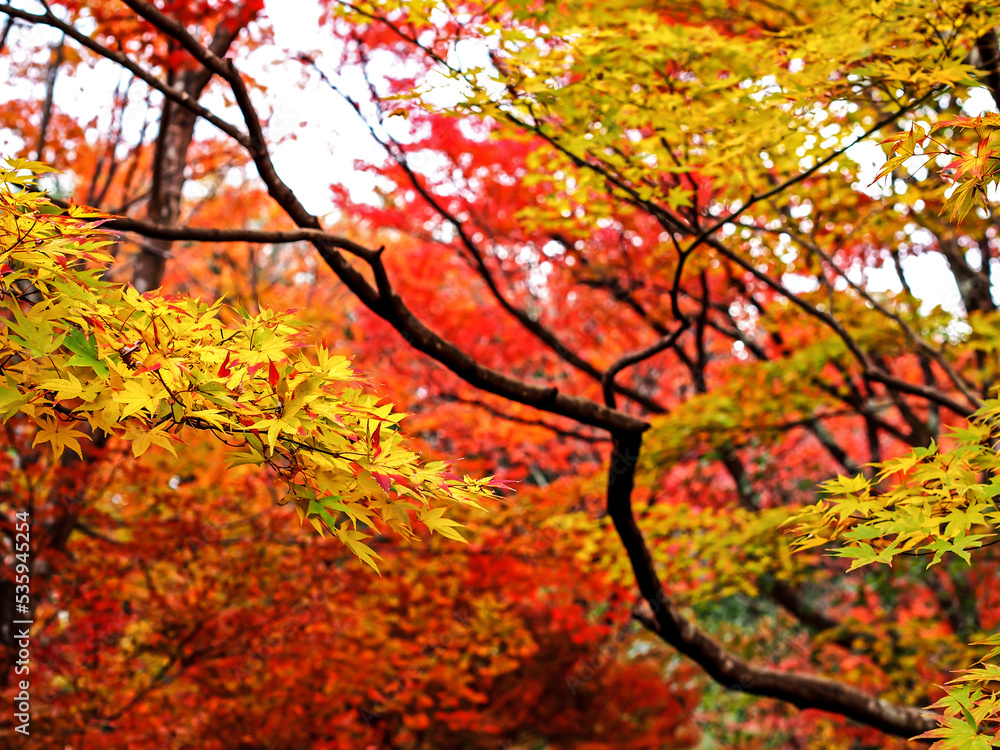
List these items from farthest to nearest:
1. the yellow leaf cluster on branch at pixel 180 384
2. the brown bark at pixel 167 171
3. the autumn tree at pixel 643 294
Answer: the brown bark at pixel 167 171 < the autumn tree at pixel 643 294 < the yellow leaf cluster on branch at pixel 180 384

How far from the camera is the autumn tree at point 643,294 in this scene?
126 inches

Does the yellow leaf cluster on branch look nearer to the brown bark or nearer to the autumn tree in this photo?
the autumn tree

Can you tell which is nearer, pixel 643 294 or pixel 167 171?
pixel 167 171

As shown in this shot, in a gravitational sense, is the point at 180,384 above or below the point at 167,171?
below

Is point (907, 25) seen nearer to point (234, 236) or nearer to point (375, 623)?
point (234, 236)

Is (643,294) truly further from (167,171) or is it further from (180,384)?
(180,384)

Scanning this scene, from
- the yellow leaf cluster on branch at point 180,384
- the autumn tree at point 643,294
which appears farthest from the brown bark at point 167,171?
the yellow leaf cluster on branch at point 180,384

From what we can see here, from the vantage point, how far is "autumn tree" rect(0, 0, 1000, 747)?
3211 millimetres

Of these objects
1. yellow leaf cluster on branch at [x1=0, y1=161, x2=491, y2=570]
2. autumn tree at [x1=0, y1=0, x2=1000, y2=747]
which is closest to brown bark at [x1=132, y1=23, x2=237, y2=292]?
autumn tree at [x1=0, y1=0, x2=1000, y2=747]

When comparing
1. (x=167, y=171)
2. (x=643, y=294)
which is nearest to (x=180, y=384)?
(x=167, y=171)

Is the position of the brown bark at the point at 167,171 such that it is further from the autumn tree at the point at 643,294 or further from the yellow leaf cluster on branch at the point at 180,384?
the yellow leaf cluster on branch at the point at 180,384

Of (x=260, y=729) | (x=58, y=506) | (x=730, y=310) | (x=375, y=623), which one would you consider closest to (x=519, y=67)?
(x=58, y=506)

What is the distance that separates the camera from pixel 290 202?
3160 millimetres

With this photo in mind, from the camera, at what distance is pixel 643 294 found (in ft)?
29.7
